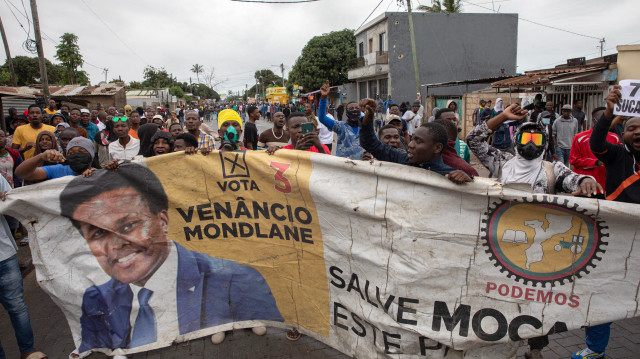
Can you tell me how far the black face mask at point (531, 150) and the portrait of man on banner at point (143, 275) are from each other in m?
2.30

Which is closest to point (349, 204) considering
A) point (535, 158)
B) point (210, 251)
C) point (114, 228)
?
point (210, 251)

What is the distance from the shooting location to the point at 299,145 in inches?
140

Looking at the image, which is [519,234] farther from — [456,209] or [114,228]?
[114,228]

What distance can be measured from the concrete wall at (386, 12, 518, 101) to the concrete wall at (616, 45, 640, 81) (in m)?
18.5

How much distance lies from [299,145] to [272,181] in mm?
603

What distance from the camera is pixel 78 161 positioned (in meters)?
3.49

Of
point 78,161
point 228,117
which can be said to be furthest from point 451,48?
point 78,161

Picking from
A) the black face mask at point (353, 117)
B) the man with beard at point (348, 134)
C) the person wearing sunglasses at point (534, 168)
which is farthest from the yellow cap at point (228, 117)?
the person wearing sunglasses at point (534, 168)

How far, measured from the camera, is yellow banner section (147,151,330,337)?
301 cm

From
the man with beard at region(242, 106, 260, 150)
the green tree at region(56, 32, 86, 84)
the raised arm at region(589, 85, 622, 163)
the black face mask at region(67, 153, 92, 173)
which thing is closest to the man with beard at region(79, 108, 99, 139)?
the man with beard at region(242, 106, 260, 150)

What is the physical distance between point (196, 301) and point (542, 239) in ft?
8.55

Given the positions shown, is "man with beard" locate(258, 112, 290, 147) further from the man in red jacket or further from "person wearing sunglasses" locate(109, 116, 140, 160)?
the man in red jacket

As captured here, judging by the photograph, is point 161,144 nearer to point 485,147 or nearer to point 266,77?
point 485,147

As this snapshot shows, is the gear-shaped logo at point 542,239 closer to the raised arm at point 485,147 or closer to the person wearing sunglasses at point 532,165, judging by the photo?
the person wearing sunglasses at point 532,165
